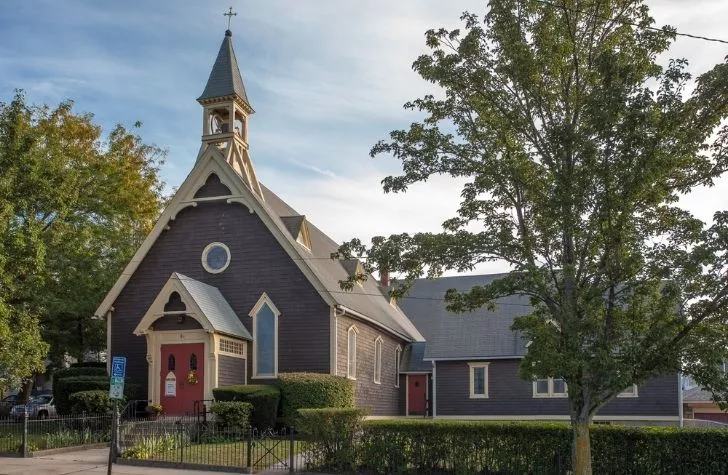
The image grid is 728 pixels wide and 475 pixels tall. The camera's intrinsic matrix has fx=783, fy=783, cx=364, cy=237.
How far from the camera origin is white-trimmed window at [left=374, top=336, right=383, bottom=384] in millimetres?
33938

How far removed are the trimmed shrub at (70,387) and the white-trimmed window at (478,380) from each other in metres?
16.3

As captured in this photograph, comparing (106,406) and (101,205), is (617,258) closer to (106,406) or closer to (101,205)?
(106,406)

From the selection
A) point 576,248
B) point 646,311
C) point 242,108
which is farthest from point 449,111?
point 242,108

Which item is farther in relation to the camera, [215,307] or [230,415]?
[215,307]

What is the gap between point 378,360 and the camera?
3431 centimetres

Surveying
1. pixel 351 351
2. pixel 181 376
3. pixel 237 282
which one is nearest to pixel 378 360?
pixel 351 351

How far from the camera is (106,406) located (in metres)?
24.6

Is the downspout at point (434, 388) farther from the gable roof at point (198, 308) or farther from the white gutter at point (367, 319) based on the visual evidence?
the gable roof at point (198, 308)

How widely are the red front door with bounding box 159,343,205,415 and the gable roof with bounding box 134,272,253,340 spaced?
41.9 inches

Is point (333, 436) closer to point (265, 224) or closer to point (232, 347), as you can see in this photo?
point (232, 347)

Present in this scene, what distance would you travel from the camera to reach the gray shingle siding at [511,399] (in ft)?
106

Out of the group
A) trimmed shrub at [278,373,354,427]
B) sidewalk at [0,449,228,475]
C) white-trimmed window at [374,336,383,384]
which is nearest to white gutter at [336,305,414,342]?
white-trimmed window at [374,336,383,384]

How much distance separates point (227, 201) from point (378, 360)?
10038 mm

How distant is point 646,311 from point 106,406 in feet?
56.5
